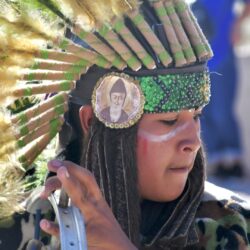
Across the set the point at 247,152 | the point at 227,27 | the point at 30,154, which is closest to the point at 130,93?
the point at 30,154

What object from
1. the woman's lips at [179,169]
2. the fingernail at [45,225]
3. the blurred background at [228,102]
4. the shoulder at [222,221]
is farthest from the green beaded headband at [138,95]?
the blurred background at [228,102]

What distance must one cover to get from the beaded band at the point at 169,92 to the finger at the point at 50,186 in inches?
18.2

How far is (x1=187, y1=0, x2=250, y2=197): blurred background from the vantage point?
8164mm

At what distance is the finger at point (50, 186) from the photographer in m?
3.12

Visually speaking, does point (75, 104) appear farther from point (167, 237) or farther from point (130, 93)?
point (167, 237)

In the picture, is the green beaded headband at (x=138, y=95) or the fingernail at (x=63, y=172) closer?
the fingernail at (x=63, y=172)

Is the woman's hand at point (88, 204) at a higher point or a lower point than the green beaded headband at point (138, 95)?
lower

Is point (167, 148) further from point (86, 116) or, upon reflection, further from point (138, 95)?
point (86, 116)

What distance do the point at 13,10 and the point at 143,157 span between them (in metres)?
0.66

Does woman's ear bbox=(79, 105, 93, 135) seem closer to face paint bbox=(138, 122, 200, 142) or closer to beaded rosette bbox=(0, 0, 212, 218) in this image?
beaded rosette bbox=(0, 0, 212, 218)

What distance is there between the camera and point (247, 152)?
9.14m

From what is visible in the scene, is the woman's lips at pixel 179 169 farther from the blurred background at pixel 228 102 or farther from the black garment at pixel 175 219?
the blurred background at pixel 228 102

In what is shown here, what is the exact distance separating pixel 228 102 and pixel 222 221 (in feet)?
16.8

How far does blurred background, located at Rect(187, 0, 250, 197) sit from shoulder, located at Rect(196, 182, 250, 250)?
4350 millimetres
